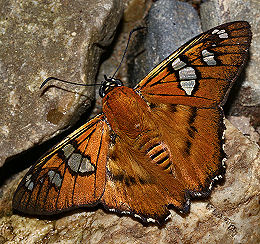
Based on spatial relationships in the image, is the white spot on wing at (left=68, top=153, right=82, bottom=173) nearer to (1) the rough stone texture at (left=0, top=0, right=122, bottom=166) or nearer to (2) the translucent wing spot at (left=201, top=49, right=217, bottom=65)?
(1) the rough stone texture at (left=0, top=0, right=122, bottom=166)

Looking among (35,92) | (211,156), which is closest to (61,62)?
(35,92)

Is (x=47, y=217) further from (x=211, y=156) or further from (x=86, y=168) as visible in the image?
(x=211, y=156)

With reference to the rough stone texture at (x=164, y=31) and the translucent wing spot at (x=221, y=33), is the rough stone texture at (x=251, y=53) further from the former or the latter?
the translucent wing spot at (x=221, y=33)

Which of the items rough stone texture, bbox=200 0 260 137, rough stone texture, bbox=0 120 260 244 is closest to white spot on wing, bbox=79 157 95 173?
rough stone texture, bbox=0 120 260 244

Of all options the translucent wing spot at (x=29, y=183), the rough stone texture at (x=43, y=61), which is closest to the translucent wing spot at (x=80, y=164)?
the translucent wing spot at (x=29, y=183)

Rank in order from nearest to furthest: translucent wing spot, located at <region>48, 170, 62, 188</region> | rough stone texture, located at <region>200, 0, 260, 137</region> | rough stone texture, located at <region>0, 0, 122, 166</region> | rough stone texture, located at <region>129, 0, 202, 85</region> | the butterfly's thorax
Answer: translucent wing spot, located at <region>48, 170, 62, 188</region>
the butterfly's thorax
rough stone texture, located at <region>0, 0, 122, 166</region>
rough stone texture, located at <region>200, 0, 260, 137</region>
rough stone texture, located at <region>129, 0, 202, 85</region>

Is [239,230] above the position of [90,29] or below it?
below

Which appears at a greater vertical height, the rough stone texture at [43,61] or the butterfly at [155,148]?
the rough stone texture at [43,61]

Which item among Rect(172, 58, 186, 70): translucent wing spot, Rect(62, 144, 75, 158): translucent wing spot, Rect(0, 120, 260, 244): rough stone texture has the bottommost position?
Rect(0, 120, 260, 244): rough stone texture
